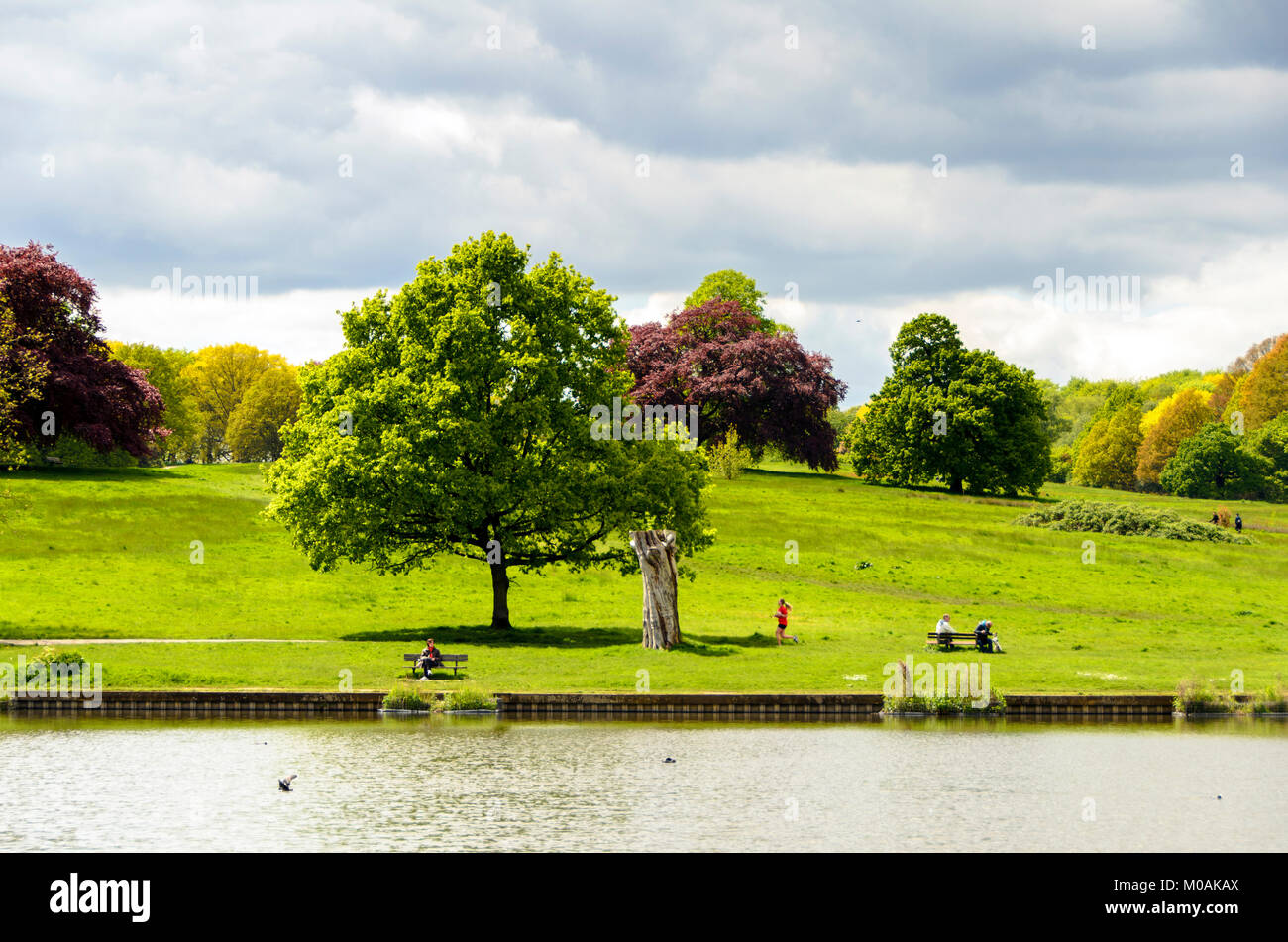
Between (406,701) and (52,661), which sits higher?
(52,661)

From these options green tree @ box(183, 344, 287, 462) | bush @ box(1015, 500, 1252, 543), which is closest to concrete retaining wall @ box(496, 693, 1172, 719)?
bush @ box(1015, 500, 1252, 543)

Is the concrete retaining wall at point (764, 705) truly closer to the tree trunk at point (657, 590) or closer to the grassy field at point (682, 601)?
the grassy field at point (682, 601)

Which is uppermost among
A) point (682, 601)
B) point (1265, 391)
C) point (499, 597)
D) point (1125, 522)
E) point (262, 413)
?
point (1265, 391)

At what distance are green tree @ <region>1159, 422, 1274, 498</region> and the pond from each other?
106 m

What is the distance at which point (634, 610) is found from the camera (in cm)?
5631

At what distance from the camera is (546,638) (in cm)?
4747

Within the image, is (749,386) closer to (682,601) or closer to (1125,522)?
(1125,522)

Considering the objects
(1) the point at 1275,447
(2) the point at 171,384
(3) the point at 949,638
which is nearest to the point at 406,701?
(3) the point at 949,638

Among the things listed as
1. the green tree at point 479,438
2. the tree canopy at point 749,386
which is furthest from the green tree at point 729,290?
the green tree at point 479,438

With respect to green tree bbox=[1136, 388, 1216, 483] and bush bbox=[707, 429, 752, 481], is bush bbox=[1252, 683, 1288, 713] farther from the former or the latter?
green tree bbox=[1136, 388, 1216, 483]

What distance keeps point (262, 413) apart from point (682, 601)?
108556 millimetres

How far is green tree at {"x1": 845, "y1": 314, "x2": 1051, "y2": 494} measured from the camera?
10388 centimetres
